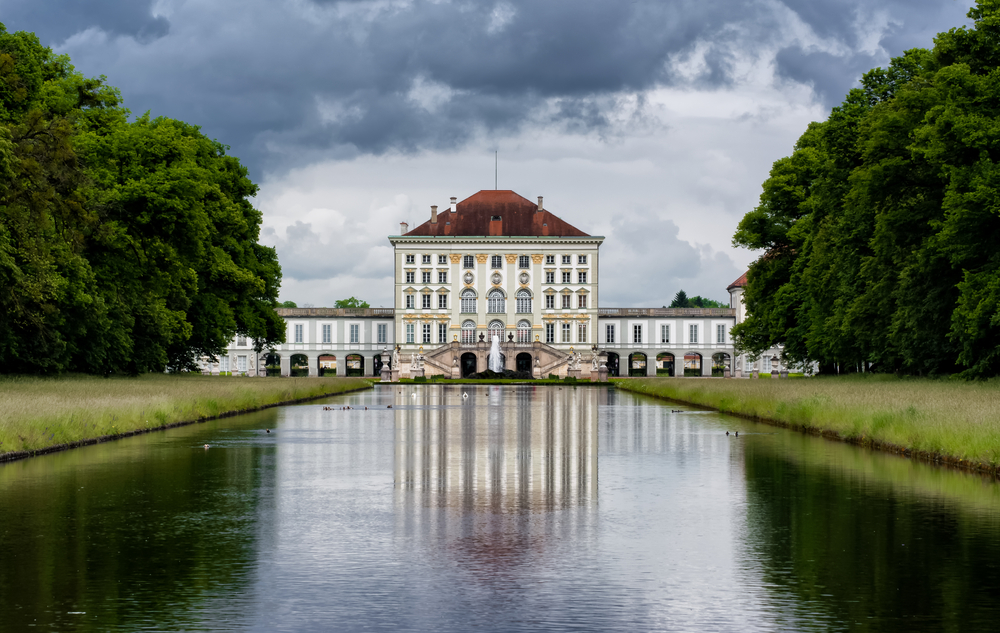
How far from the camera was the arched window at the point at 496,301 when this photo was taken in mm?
121375

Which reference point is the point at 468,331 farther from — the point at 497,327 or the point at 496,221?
the point at 496,221

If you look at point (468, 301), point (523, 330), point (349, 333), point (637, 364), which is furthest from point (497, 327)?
point (637, 364)

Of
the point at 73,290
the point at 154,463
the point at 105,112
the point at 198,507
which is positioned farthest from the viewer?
the point at 105,112

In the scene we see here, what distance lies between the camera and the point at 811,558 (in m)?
9.76

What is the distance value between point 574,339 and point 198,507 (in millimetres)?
109527

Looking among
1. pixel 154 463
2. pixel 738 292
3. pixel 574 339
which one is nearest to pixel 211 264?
pixel 154 463

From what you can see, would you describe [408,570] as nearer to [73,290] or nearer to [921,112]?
[73,290]

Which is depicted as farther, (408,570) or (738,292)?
(738,292)

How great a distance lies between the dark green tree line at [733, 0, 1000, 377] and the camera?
3344cm

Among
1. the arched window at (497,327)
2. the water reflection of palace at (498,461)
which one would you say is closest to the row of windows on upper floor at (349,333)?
the arched window at (497,327)

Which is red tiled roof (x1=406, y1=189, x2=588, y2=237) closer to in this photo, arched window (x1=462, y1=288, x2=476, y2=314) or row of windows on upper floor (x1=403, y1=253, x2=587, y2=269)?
row of windows on upper floor (x1=403, y1=253, x2=587, y2=269)

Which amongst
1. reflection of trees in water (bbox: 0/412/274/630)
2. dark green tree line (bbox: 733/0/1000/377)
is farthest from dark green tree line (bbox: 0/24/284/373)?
dark green tree line (bbox: 733/0/1000/377)

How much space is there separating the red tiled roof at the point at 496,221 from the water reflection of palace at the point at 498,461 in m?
88.5

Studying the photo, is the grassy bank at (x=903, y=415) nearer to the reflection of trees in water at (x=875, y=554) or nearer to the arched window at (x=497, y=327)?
the reflection of trees in water at (x=875, y=554)
